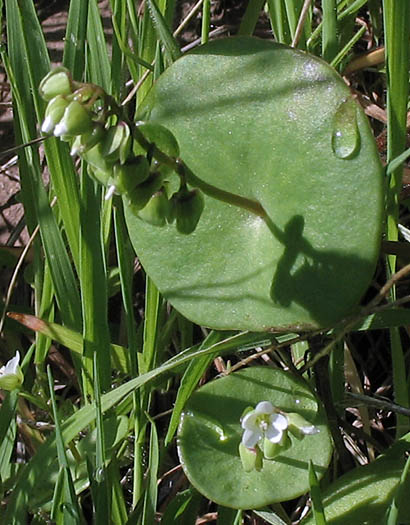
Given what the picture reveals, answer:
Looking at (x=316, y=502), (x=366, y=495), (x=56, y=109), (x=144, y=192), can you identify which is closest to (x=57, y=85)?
(x=56, y=109)

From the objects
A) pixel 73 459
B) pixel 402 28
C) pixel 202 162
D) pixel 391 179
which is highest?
pixel 402 28

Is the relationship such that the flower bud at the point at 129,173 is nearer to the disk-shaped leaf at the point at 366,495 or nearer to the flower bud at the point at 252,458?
the flower bud at the point at 252,458

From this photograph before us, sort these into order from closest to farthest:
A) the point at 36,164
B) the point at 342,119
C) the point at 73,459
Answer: the point at 342,119 < the point at 73,459 < the point at 36,164

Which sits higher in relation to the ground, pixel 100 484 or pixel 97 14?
pixel 97 14

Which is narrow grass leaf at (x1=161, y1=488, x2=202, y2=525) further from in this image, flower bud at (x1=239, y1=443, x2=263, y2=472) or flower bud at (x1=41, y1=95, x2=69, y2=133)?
flower bud at (x1=41, y1=95, x2=69, y2=133)

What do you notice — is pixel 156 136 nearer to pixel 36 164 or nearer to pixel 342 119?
pixel 342 119

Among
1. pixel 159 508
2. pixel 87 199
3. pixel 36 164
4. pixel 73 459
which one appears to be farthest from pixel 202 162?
pixel 159 508
